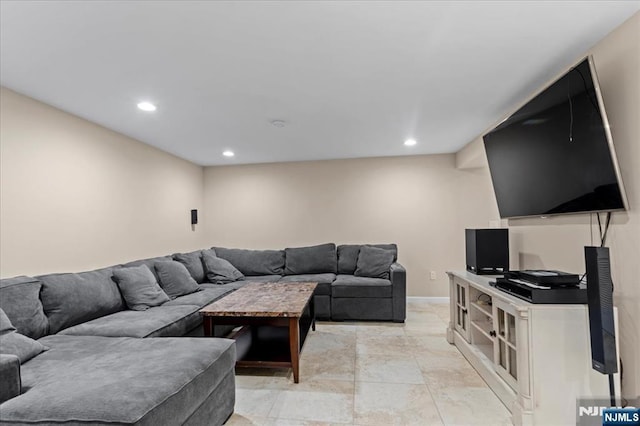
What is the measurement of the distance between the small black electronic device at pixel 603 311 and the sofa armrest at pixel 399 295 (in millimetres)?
2217

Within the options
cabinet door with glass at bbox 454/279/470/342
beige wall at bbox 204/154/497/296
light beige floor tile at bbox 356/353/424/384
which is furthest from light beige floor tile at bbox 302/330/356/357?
beige wall at bbox 204/154/497/296

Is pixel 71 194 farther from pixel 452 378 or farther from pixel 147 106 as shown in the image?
pixel 452 378

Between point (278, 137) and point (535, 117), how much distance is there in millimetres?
2512

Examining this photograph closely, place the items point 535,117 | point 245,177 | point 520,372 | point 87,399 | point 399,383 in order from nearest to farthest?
point 87,399 < point 520,372 < point 535,117 < point 399,383 < point 245,177

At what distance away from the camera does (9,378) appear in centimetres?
131

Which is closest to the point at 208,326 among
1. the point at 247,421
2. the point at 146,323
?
the point at 146,323

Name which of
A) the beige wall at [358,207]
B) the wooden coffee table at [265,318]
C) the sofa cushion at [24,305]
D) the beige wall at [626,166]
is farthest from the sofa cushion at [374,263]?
the sofa cushion at [24,305]

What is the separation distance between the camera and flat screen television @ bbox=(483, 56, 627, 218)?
165 centimetres

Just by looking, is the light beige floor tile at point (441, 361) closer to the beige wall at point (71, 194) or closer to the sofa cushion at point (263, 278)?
the sofa cushion at point (263, 278)

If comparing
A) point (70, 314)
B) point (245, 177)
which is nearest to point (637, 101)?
point (70, 314)

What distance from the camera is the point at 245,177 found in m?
5.12

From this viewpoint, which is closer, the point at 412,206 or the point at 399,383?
the point at 399,383

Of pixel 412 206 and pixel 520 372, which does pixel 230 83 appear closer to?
pixel 520 372

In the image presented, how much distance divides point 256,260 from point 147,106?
8.44 ft
